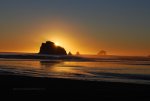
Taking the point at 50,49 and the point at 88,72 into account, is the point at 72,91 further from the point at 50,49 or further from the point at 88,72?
the point at 50,49

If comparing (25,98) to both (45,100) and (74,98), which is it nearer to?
(45,100)

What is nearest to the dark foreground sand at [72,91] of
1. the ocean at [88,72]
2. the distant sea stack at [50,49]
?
the ocean at [88,72]

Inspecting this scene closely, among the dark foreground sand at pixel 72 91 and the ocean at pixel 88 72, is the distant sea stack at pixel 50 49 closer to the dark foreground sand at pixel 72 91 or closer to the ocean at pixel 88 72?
the ocean at pixel 88 72

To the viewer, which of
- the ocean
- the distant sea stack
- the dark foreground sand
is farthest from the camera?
the distant sea stack

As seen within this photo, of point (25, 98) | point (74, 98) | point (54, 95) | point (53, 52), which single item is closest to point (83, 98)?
point (74, 98)

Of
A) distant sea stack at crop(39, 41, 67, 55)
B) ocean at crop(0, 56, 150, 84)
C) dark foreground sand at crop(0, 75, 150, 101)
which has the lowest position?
dark foreground sand at crop(0, 75, 150, 101)

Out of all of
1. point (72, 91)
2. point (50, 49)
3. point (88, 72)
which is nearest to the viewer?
point (72, 91)

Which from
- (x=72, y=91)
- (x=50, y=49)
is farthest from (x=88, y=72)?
(x=50, y=49)

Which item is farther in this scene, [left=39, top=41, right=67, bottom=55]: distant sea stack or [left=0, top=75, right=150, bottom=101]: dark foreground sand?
[left=39, top=41, right=67, bottom=55]: distant sea stack

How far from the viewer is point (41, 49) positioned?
200 meters

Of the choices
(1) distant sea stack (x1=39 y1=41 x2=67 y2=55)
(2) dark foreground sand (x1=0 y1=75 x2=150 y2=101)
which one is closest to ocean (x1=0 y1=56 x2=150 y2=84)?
(2) dark foreground sand (x1=0 y1=75 x2=150 y2=101)

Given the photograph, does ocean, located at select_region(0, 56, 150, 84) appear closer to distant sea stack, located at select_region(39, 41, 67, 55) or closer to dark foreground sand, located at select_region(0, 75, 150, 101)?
dark foreground sand, located at select_region(0, 75, 150, 101)

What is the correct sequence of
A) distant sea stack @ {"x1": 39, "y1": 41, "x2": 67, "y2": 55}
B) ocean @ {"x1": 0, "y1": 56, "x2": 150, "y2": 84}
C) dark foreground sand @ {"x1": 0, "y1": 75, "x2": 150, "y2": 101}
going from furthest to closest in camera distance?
distant sea stack @ {"x1": 39, "y1": 41, "x2": 67, "y2": 55}, ocean @ {"x1": 0, "y1": 56, "x2": 150, "y2": 84}, dark foreground sand @ {"x1": 0, "y1": 75, "x2": 150, "y2": 101}

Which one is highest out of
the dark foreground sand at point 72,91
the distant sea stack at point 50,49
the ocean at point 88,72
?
the distant sea stack at point 50,49
